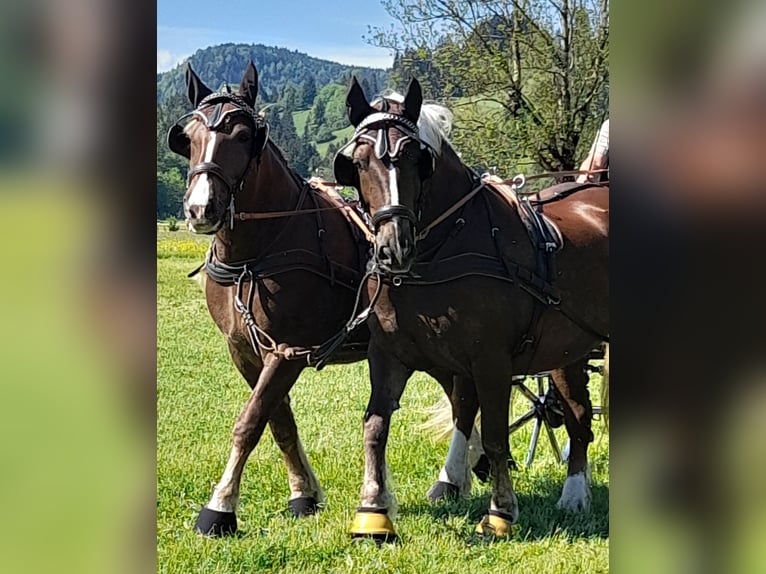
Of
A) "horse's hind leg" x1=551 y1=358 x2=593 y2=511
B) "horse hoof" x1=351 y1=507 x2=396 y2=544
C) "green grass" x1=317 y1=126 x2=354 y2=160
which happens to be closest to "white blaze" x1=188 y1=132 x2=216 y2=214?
"green grass" x1=317 y1=126 x2=354 y2=160

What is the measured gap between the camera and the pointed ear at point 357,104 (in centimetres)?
279

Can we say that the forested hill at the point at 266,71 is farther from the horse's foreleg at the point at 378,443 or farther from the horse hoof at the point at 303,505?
the horse hoof at the point at 303,505

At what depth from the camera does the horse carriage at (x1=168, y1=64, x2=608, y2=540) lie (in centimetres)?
282

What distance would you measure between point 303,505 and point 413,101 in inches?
58.1

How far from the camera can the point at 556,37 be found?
2742 mm

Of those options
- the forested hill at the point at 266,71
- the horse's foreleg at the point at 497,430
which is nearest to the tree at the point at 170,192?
the forested hill at the point at 266,71

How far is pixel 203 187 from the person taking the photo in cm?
279

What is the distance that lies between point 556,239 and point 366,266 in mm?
763

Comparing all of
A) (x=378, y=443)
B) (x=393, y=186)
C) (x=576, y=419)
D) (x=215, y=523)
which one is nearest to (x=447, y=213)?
(x=393, y=186)

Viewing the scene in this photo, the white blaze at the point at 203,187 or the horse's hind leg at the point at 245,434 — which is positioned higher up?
the white blaze at the point at 203,187
